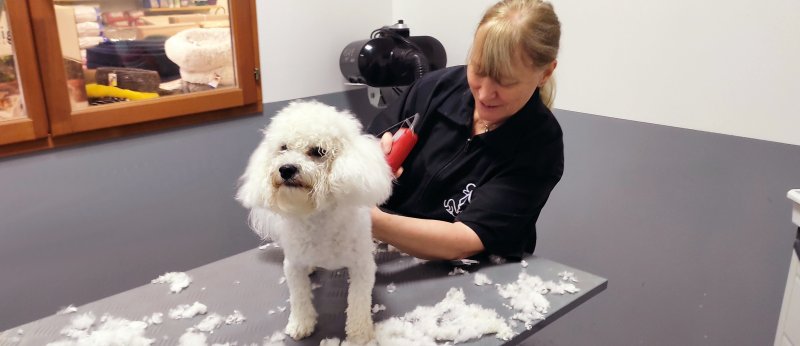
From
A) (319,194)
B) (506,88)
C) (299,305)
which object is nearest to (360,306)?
(299,305)

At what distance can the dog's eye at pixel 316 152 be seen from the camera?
33.6 inches

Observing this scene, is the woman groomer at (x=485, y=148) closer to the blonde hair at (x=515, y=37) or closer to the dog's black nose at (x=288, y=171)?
the blonde hair at (x=515, y=37)

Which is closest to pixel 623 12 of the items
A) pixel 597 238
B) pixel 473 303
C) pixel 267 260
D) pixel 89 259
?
pixel 597 238

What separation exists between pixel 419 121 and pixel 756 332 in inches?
46.2

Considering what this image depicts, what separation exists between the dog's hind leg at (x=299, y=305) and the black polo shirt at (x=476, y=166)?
0.39m

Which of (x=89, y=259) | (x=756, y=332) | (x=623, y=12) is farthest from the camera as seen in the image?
(x=89, y=259)

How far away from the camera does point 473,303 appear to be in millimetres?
1038

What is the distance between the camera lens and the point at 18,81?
1524mm

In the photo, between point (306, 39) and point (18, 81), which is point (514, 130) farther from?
point (18, 81)

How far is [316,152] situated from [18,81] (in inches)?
46.3

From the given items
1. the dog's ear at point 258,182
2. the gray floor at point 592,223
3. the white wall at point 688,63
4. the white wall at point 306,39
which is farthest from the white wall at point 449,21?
the dog's ear at point 258,182

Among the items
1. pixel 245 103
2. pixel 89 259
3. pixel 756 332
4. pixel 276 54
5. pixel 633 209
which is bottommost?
pixel 756 332

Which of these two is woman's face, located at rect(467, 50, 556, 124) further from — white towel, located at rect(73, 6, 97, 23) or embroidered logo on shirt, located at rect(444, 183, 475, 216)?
white towel, located at rect(73, 6, 97, 23)

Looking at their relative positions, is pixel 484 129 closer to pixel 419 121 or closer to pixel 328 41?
pixel 419 121
